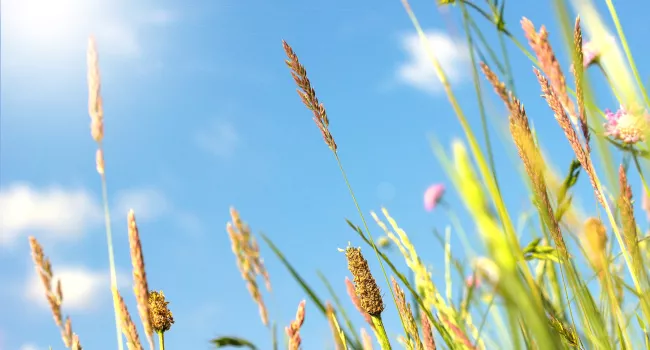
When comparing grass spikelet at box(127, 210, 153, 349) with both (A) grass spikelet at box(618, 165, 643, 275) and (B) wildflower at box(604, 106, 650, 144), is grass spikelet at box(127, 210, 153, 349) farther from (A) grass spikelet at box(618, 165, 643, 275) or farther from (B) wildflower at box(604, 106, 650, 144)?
(B) wildflower at box(604, 106, 650, 144)

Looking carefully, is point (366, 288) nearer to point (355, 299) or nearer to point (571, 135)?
point (355, 299)

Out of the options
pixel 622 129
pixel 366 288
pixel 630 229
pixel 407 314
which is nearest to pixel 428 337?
pixel 407 314

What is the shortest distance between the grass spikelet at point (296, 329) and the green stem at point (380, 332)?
0.42 meters

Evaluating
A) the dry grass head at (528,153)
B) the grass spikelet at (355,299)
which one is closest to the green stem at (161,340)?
the grass spikelet at (355,299)

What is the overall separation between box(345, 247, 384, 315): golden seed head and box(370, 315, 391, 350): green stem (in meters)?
0.02

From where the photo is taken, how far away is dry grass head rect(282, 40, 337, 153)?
1830mm

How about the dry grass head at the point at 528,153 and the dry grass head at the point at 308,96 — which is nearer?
the dry grass head at the point at 528,153

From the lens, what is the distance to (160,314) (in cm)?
192

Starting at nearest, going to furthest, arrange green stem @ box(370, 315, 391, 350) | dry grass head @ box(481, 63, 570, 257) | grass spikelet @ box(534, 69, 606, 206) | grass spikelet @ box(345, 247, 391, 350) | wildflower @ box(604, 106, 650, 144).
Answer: dry grass head @ box(481, 63, 570, 257), grass spikelet @ box(534, 69, 606, 206), green stem @ box(370, 315, 391, 350), grass spikelet @ box(345, 247, 391, 350), wildflower @ box(604, 106, 650, 144)

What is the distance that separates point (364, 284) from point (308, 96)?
538mm

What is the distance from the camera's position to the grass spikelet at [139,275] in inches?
51.3

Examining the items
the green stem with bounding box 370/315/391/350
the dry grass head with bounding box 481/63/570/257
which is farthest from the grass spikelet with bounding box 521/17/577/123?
the green stem with bounding box 370/315/391/350

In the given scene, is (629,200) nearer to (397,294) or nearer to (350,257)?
(397,294)

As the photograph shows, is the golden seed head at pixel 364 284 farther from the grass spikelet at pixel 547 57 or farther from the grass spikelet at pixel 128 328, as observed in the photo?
the grass spikelet at pixel 547 57
